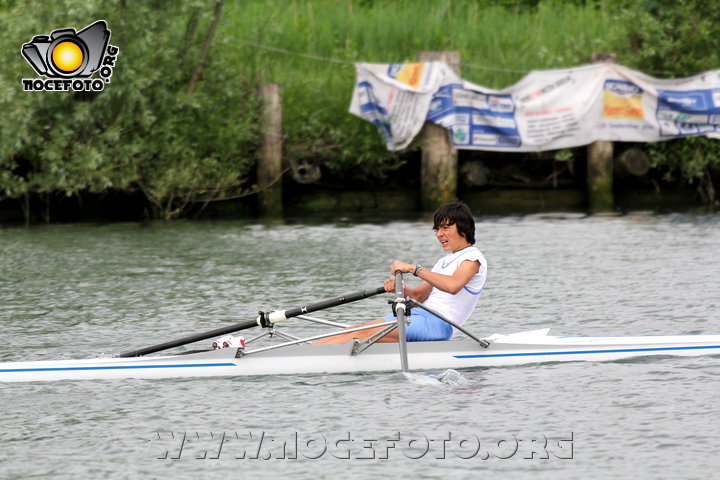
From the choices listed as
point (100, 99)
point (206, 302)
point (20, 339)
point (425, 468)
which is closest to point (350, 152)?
point (100, 99)

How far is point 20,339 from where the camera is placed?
37.6 feet

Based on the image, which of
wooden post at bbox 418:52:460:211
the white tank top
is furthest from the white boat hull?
wooden post at bbox 418:52:460:211

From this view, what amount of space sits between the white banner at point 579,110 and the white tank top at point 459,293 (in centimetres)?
1364

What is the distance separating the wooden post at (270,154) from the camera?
22.7 m

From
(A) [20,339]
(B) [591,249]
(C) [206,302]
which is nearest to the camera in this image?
(A) [20,339]

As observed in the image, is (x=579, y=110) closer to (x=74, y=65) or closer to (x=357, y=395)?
(x=74, y=65)

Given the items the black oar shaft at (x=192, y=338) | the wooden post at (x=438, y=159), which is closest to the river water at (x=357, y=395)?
the black oar shaft at (x=192, y=338)

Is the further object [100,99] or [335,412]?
[100,99]

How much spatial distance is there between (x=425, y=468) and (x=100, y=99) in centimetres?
1495

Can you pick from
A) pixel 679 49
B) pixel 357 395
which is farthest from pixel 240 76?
pixel 357 395

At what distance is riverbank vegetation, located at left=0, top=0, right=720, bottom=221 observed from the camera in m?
20.8

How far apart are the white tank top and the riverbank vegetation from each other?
Answer: 39.1ft

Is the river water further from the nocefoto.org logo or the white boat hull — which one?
the nocefoto.org logo

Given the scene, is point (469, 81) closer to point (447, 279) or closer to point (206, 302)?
point (206, 302)
